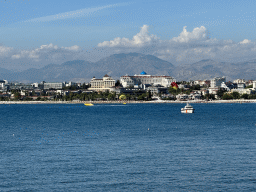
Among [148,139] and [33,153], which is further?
[148,139]

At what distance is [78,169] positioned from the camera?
24.6 m

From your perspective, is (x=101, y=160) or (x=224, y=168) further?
(x=101, y=160)

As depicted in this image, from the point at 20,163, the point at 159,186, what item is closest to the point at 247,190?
the point at 159,186

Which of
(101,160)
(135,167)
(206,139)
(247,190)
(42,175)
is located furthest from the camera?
(206,139)

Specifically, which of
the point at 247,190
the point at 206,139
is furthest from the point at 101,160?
the point at 206,139

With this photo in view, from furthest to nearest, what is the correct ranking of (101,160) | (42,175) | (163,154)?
(163,154) → (101,160) → (42,175)

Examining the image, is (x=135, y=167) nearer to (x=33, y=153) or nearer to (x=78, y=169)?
(x=78, y=169)

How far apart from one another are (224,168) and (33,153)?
1294cm

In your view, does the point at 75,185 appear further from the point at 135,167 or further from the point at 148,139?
the point at 148,139

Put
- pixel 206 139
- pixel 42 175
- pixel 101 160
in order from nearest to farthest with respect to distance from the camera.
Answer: pixel 42 175 < pixel 101 160 < pixel 206 139

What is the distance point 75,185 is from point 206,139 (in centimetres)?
1976

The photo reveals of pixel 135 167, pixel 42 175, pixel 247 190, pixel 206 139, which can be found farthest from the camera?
pixel 206 139

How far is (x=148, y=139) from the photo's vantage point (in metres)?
38.8

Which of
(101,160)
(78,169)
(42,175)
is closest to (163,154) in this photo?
(101,160)
